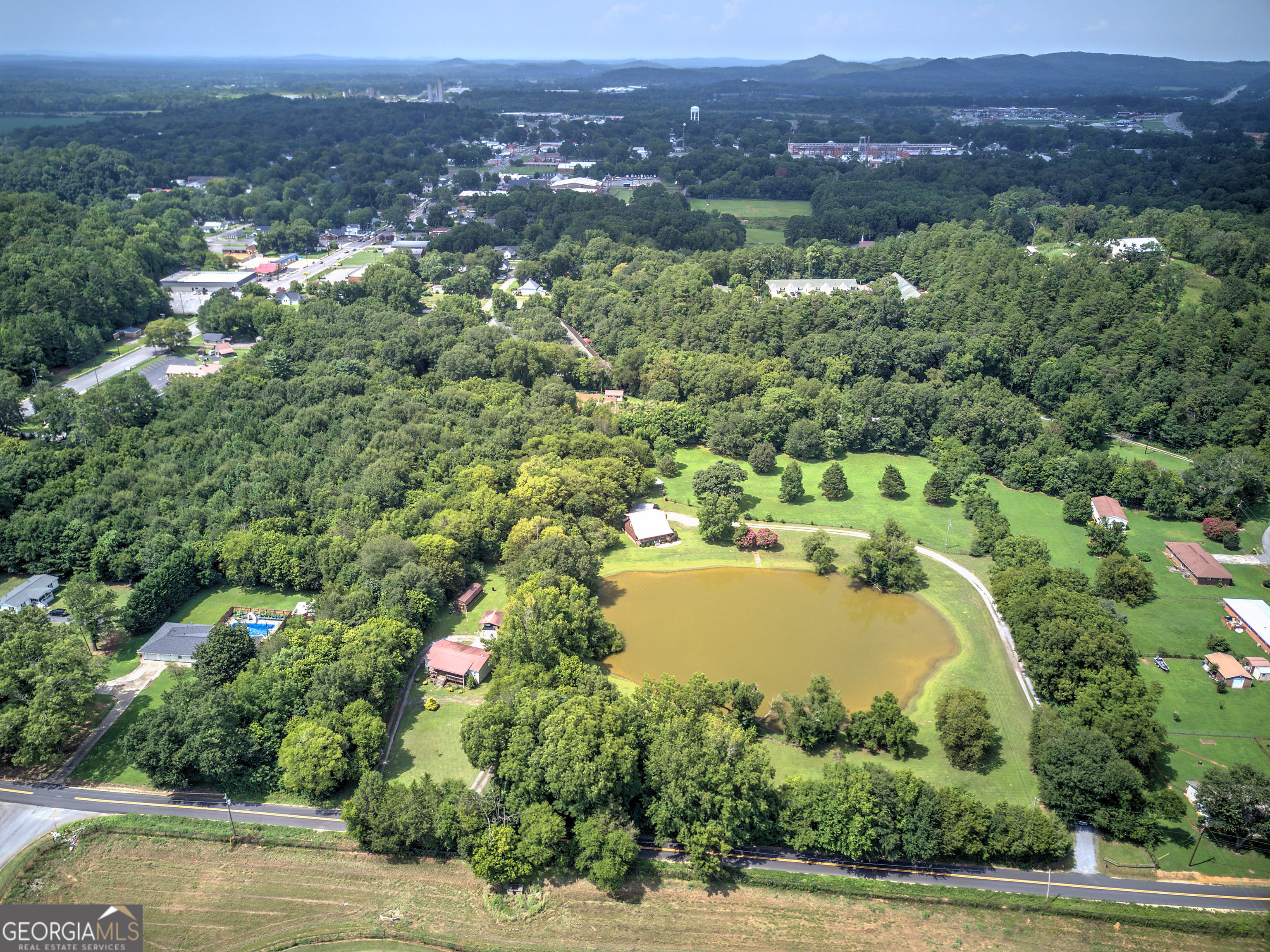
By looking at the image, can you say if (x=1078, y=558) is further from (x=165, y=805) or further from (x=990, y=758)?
(x=165, y=805)

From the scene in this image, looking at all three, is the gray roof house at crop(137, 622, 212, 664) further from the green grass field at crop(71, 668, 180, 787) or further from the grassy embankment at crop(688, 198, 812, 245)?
the grassy embankment at crop(688, 198, 812, 245)

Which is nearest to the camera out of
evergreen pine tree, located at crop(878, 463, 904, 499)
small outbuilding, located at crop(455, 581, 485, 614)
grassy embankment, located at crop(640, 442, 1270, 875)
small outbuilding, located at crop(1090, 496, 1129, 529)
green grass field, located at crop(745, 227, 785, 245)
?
grassy embankment, located at crop(640, 442, 1270, 875)

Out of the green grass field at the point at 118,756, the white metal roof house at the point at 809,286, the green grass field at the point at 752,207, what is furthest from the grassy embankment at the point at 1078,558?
the green grass field at the point at 752,207

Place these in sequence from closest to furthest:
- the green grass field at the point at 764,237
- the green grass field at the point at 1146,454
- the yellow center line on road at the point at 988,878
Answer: the yellow center line on road at the point at 988,878 → the green grass field at the point at 1146,454 → the green grass field at the point at 764,237

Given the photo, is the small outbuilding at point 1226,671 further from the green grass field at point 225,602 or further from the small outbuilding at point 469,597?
the green grass field at point 225,602

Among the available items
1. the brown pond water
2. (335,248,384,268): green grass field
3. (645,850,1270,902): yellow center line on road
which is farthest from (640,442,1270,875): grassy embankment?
(335,248,384,268): green grass field

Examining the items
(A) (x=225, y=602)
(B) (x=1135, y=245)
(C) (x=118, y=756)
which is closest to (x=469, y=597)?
(A) (x=225, y=602)

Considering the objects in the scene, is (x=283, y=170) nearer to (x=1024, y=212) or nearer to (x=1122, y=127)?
(x=1024, y=212)
